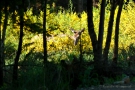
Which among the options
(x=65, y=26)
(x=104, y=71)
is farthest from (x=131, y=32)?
(x=104, y=71)

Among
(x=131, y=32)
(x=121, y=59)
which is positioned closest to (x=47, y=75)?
(x=121, y=59)

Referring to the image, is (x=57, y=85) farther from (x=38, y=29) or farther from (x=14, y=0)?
(x=14, y=0)

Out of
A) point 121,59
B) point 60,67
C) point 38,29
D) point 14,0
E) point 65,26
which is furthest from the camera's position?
point 65,26

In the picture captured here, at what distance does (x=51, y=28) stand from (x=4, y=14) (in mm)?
1318

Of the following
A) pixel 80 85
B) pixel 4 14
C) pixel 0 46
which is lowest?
pixel 80 85

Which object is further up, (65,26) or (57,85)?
(65,26)

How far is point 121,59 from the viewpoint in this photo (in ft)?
37.8

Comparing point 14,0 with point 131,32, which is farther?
point 131,32

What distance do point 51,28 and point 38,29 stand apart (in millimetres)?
691

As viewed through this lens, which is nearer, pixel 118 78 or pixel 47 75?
pixel 47 75

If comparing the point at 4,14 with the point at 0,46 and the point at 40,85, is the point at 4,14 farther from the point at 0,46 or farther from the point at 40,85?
the point at 40,85

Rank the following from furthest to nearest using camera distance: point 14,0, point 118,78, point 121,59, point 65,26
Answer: point 65,26, point 121,59, point 118,78, point 14,0

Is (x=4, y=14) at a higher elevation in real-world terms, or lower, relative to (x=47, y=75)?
higher

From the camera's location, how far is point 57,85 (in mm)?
6660
